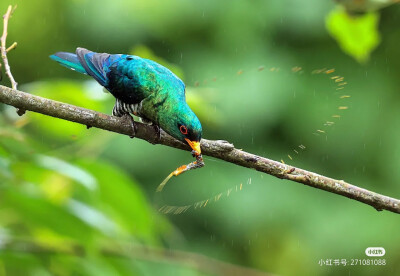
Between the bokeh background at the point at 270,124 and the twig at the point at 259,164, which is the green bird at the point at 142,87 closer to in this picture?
the twig at the point at 259,164

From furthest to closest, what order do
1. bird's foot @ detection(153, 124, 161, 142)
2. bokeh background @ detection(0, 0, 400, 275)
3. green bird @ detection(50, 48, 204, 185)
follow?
bokeh background @ detection(0, 0, 400, 275), green bird @ detection(50, 48, 204, 185), bird's foot @ detection(153, 124, 161, 142)

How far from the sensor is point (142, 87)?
2.93m

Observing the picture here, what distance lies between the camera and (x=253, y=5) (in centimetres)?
600

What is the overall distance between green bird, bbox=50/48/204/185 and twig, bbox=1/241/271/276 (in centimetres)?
53

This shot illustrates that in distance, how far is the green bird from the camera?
8.95 feet

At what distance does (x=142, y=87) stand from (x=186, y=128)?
480 mm

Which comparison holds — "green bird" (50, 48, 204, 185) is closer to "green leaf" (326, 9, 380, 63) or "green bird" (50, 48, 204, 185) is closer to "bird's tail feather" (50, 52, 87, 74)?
"bird's tail feather" (50, 52, 87, 74)

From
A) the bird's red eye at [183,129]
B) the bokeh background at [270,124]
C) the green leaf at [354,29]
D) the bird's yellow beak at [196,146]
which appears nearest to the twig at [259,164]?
the bird's yellow beak at [196,146]

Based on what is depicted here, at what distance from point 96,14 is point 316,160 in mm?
2822

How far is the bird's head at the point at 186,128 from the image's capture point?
248cm

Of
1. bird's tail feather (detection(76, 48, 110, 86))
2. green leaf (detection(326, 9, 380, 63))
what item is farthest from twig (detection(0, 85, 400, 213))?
bird's tail feather (detection(76, 48, 110, 86))

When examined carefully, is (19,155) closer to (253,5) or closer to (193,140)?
(193,140)

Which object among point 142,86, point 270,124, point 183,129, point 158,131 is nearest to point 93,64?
point 142,86

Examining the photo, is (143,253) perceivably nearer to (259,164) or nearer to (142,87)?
(142,87)
